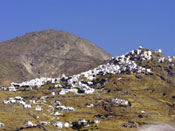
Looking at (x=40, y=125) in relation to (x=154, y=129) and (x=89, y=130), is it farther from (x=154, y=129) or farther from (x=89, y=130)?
(x=154, y=129)

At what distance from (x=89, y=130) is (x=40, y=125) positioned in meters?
21.6

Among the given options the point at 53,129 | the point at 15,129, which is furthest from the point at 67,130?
the point at 15,129

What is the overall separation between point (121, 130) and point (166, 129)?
1998cm

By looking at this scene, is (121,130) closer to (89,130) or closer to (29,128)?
(89,130)

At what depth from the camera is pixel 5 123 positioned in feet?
646

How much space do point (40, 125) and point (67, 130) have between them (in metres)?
12.2

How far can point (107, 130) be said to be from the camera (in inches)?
7795

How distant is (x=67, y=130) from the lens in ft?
652

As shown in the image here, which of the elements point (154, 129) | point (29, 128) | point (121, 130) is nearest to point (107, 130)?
point (121, 130)

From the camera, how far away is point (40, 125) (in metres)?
196

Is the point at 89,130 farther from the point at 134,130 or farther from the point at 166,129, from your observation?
the point at 166,129

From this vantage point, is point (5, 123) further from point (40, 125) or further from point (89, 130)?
point (89, 130)

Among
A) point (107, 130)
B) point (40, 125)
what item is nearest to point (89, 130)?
point (107, 130)

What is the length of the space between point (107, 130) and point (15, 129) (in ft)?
131
